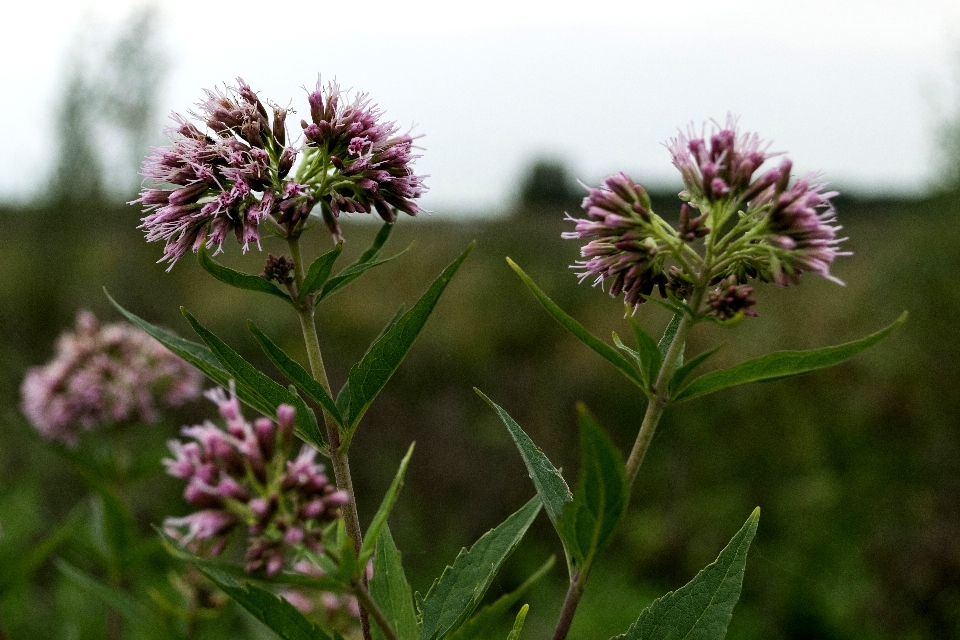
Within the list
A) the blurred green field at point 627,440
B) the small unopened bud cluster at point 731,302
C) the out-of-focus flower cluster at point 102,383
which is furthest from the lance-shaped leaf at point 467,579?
the out-of-focus flower cluster at point 102,383

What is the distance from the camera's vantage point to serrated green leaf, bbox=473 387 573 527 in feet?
6.73

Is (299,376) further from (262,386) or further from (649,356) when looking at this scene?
(649,356)

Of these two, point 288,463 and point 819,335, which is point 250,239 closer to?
point 288,463

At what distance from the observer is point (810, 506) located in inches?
433

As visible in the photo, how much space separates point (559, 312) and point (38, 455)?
42.0 feet

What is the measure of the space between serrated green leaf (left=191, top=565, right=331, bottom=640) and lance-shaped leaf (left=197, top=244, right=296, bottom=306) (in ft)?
2.31

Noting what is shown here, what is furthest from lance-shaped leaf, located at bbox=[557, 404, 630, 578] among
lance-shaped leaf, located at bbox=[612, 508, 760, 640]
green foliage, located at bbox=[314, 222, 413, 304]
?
green foliage, located at bbox=[314, 222, 413, 304]

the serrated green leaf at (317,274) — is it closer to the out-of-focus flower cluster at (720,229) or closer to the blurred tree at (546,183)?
the out-of-focus flower cluster at (720,229)

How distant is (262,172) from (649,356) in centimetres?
124

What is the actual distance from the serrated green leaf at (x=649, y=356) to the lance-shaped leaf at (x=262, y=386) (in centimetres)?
84

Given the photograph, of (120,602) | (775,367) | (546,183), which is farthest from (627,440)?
(546,183)

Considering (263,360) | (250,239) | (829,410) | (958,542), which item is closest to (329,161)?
(250,239)

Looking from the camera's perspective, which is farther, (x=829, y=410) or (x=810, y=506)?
(x=829, y=410)

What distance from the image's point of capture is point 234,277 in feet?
6.81
